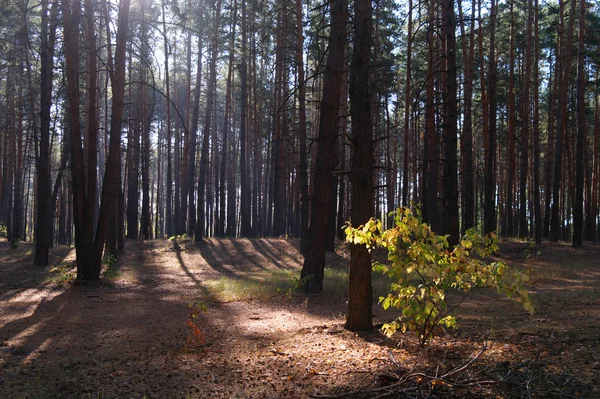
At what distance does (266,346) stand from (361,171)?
2.69m

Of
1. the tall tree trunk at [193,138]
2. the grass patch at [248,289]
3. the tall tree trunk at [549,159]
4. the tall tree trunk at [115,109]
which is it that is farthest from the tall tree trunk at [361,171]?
the tall tree trunk at [549,159]

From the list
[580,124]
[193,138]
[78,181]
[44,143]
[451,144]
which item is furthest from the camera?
[193,138]

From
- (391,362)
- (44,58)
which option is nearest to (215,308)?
(391,362)

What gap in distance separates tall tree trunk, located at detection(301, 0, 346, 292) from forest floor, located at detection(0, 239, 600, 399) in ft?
2.37

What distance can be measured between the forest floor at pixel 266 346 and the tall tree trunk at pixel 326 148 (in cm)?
72

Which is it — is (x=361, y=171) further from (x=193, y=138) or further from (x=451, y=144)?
(x=193, y=138)

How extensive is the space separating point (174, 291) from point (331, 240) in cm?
853

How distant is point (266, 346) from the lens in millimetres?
6367

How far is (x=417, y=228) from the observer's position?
4.64 meters

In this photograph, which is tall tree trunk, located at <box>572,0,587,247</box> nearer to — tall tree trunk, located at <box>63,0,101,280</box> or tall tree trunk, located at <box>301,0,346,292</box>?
tall tree trunk, located at <box>301,0,346,292</box>

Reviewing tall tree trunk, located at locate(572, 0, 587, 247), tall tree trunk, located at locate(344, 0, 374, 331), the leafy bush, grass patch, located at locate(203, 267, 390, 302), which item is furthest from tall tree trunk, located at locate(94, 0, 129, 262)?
tall tree trunk, located at locate(572, 0, 587, 247)

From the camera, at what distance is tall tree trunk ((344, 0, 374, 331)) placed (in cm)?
622

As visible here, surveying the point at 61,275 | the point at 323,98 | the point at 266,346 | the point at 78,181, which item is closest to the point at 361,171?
the point at 266,346

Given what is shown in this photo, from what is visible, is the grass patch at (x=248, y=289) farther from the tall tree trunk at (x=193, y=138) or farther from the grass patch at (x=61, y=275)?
the tall tree trunk at (x=193, y=138)
